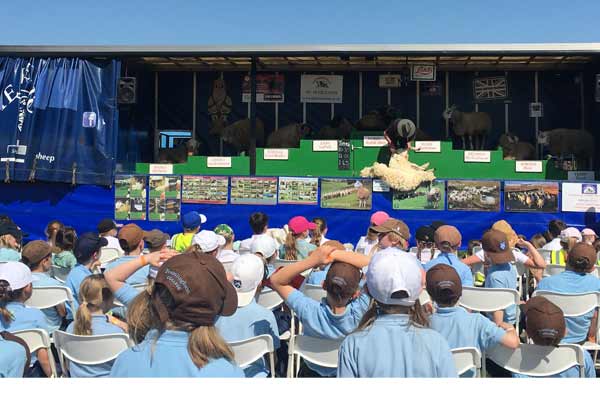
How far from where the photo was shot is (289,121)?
11.7 m

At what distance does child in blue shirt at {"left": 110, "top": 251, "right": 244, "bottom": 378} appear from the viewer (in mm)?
1684

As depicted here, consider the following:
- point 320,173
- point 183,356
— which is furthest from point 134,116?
point 183,356

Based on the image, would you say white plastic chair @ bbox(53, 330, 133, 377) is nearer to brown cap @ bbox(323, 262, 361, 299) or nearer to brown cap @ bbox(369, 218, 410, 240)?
brown cap @ bbox(323, 262, 361, 299)

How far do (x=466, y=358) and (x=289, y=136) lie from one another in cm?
859

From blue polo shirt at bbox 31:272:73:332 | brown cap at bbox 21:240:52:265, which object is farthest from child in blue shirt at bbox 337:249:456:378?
brown cap at bbox 21:240:52:265

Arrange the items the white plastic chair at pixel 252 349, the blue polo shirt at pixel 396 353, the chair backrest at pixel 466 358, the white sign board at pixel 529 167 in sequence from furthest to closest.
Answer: the white sign board at pixel 529 167 < the white plastic chair at pixel 252 349 < the chair backrest at pixel 466 358 < the blue polo shirt at pixel 396 353

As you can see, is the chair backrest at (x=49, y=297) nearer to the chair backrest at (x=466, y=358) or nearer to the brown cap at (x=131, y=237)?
the brown cap at (x=131, y=237)

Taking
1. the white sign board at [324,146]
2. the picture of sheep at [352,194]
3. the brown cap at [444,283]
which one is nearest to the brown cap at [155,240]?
the brown cap at [444,283]

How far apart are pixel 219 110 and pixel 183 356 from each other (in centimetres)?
1041

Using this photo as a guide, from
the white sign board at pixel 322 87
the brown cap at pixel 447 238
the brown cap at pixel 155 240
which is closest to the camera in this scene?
the brown cap at pixel 447 238

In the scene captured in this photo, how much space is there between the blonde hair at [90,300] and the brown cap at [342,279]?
122cm

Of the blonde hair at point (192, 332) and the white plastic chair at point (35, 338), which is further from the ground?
the blonde hair at point (192, 332)

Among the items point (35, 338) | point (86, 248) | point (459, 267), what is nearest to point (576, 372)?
point (459, 267)

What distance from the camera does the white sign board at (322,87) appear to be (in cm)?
1139
